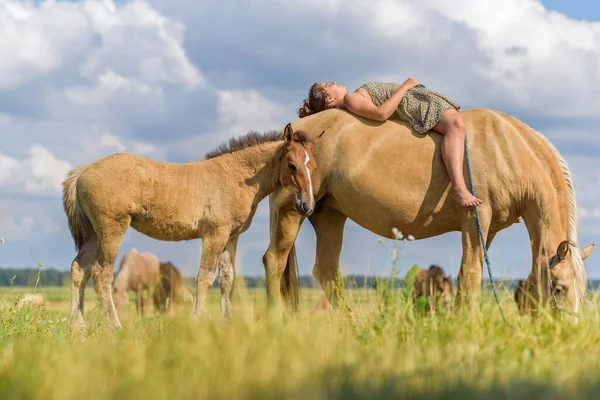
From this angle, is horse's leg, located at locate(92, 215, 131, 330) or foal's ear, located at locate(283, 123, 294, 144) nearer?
horse's leg, located at locate(92, 215, 131, 330)

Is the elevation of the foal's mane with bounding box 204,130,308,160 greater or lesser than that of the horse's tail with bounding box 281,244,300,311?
greater

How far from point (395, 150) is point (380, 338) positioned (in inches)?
123

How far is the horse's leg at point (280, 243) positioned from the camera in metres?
8.26

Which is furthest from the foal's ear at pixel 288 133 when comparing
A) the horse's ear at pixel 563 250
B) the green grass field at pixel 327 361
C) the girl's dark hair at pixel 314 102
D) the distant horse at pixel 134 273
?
the distant horse at pixel 134 273

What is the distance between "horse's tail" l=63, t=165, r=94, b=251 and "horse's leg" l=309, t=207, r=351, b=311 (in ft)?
8.82

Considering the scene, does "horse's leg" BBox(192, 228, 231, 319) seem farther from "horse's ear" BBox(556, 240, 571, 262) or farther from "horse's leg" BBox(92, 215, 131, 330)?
"horse's ear" BBox(556, 240, 571, 262)

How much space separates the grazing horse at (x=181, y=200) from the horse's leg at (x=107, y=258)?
1cm

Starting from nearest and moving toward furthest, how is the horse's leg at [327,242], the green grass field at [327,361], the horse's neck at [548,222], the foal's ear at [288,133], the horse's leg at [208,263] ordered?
the green grass field at [327,361], the horse's neck at [548,222], the horse's leg at [208,263], the foal's ear at [288,133], the horse's leg at [327,242]

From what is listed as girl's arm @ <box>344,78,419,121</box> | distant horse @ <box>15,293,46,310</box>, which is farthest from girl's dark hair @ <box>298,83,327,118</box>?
distant horse @ <box>15,293,46,310</box>

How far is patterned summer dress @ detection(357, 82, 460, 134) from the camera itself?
314 inches

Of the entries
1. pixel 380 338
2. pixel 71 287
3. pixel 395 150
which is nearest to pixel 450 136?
pixel 395 150

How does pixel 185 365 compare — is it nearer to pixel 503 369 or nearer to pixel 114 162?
pixel 503 369

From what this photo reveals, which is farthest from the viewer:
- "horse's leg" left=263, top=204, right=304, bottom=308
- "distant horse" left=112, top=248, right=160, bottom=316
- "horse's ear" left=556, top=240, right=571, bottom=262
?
"distant horse" left=112, top=248, right=160, bottom=316

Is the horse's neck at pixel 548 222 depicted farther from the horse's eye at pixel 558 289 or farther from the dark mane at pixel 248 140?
the dark mane at pixel 248 140
